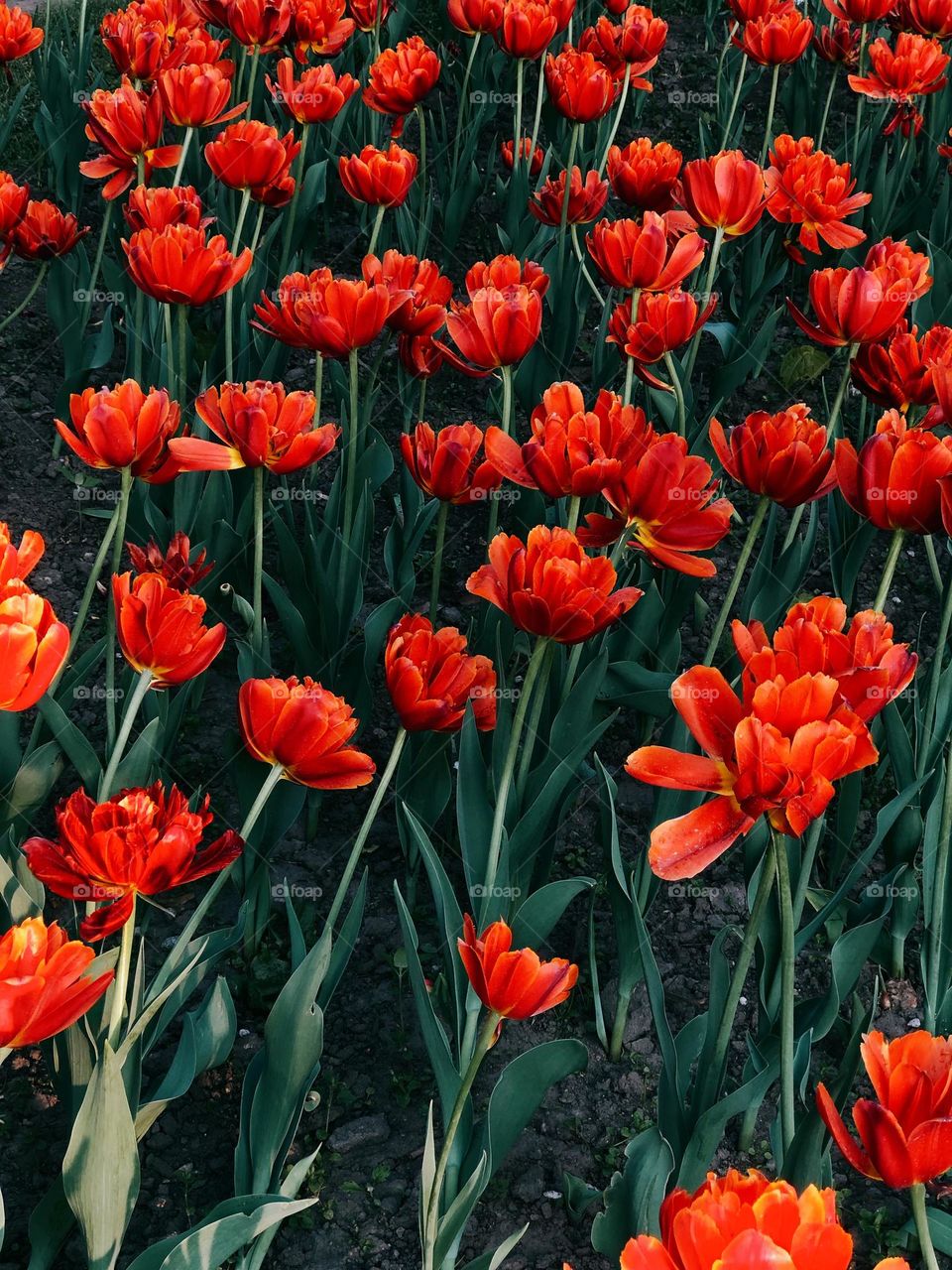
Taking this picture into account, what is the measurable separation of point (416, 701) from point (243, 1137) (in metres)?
0.55

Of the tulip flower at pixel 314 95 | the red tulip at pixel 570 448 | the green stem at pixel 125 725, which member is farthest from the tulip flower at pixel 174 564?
the tulip flower at pixel 314 95

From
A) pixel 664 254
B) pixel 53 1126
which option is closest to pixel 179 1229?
pixel 53 1126

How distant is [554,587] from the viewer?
1504 millimetres

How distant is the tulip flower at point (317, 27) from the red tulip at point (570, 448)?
1652 millimetres

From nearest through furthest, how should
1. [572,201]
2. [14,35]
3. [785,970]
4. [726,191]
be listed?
[785,970], [726,191], [572,201], [14,35]

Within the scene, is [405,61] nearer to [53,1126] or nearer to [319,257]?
[319,257]

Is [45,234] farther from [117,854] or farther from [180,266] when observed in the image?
[117,854]

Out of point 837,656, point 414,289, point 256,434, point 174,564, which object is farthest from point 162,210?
point 837,656

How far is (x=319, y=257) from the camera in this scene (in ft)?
12.7

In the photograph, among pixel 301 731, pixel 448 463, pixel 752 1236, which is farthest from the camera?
pixel 448 463

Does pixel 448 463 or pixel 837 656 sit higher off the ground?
pixel 837 656

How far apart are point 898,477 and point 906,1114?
870 millimetres

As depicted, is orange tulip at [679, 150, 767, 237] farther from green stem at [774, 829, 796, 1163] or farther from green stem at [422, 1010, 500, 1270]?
green stem at [422, 1010, 500, 1270]

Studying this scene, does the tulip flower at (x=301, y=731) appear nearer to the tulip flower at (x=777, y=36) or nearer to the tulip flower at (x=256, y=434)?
the tulip flower at (x=256, y=434)
